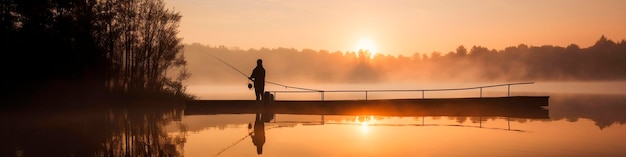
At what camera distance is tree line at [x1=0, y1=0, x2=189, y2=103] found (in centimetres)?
2766

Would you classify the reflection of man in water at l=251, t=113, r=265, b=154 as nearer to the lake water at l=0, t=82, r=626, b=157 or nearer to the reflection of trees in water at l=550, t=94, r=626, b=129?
the lake water at l=0, t=82, r=626, b=157

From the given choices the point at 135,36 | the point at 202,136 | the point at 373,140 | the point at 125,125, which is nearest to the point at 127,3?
the point at 135,36

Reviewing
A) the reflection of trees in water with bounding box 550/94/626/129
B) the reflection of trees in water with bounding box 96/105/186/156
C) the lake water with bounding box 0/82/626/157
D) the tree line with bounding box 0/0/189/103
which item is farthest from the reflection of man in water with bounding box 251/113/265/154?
the tree line with bounding box 0/0/189/103

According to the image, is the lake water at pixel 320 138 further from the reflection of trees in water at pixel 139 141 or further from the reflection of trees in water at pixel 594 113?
the reflection of trees in water at pixel 594 113

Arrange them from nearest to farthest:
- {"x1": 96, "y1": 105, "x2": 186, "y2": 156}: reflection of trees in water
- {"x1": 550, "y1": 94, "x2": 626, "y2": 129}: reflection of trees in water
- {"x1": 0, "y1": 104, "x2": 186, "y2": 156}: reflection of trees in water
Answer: {"x1": 96, "y1": 105, "x2": 186, "y2": 156}: reflection of trees in water < {"x1": 0, "y1": 104, "x2": 186, "y2": 156}: reflection of trees in water < {"x1": 550, "y1": 94, "x2": 626, "y2": 129}: reflection of trees in water

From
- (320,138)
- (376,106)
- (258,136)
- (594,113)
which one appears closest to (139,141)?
(258,136)

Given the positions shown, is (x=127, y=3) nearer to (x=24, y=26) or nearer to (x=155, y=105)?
(x=155, y=105)

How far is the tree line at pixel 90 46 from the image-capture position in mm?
27656

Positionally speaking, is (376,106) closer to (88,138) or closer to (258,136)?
(258,136)

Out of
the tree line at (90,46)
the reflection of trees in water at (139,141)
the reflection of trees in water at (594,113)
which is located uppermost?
the tree line at (90,46)

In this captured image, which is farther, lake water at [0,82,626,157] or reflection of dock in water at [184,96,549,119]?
reflection of dock in water at [184,96,549,119]

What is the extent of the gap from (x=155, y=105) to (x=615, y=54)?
172 m

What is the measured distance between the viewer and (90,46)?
31219 mm

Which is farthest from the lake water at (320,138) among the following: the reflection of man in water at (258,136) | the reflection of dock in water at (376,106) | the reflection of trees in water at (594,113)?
the reflection of dock in water at (376,106)
